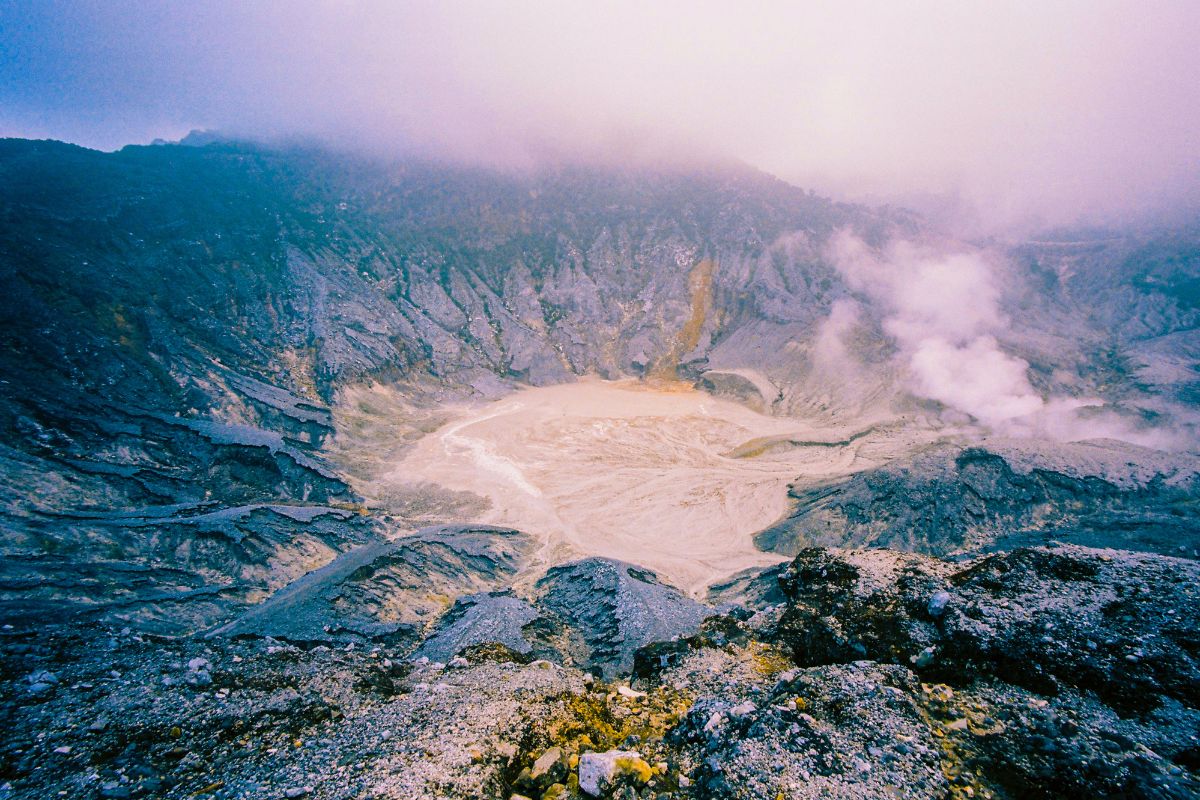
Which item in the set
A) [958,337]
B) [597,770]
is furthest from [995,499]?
[958,337]

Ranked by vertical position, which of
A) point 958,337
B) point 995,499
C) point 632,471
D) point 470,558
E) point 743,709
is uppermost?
point 743,709

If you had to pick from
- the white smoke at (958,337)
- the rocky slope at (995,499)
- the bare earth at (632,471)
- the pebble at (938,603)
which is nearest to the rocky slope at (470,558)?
the pebble at (938,603)

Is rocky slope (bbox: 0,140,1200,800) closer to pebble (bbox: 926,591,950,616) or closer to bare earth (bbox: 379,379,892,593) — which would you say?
pebble (bbox: 926,591,950,616)

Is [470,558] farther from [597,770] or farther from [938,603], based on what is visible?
[938,603]

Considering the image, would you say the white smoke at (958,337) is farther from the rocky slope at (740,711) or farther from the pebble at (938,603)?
the rocky slope at (740,711)

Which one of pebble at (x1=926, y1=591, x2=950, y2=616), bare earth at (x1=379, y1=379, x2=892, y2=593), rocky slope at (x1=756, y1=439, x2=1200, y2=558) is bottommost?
bare earth at (x1=379, y1=379, x2=892, y2=593)

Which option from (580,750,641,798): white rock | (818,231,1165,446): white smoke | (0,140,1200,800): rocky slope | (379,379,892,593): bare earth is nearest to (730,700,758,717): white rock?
(0,140,1200,800): rocky slope
